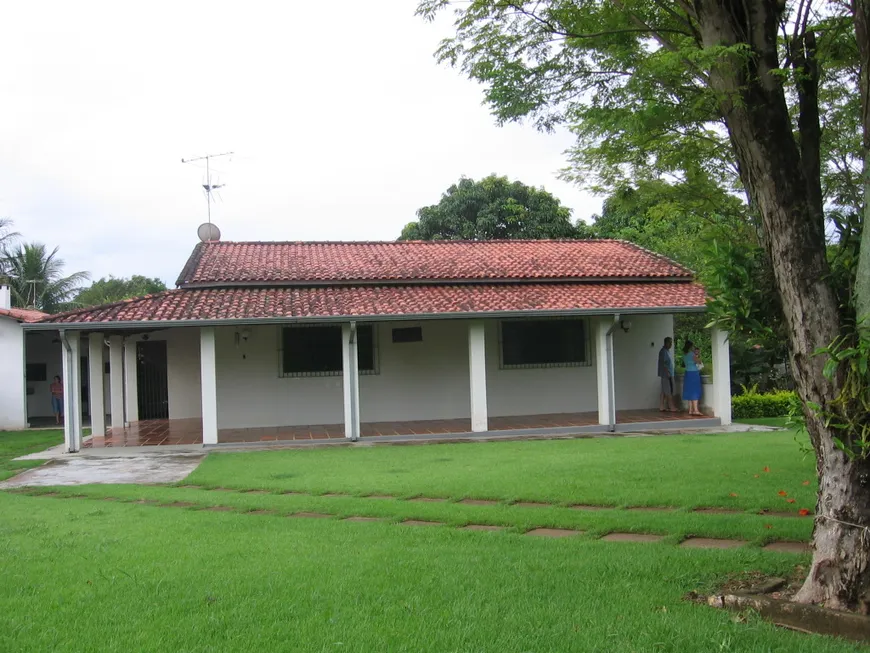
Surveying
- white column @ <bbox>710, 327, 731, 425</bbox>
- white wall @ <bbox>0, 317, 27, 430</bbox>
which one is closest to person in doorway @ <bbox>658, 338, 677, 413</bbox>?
white column @ <bbox>710, 327, 731, 425</bbox>

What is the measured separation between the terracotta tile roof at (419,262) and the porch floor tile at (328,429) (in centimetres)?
320

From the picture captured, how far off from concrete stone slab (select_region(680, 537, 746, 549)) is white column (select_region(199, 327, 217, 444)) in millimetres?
10387

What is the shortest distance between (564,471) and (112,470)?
7039 mm

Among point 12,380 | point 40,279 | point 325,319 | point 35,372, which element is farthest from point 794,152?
point 40,279

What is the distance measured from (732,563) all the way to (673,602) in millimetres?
1022

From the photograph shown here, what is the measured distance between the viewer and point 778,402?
18328 mm

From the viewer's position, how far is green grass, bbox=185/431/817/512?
824cm

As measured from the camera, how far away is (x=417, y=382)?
1811 centimetres

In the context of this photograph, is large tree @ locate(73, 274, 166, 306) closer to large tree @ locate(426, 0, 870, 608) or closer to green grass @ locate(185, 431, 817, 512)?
green grass @ locate(185, 431, 817, 512)

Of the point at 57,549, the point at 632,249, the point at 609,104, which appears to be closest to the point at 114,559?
the point at 57,549

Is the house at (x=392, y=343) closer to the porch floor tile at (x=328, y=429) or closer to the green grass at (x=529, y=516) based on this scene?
the porch floor tile at (x=328, y=429)

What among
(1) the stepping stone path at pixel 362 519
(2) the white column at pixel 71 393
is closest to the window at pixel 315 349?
(2) the white column at pixel 71 393

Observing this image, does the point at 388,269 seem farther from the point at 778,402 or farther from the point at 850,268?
the point at 850,268

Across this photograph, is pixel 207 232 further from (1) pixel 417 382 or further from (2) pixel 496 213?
(2) pixel 496 213
